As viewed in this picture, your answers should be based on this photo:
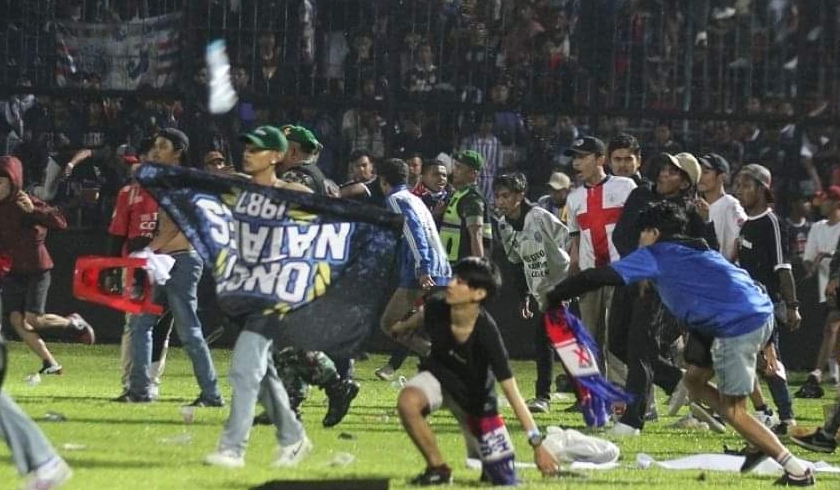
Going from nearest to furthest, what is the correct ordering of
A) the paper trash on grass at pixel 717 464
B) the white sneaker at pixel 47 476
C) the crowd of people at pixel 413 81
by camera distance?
the white sneaker at pixel 47 476, the paper trash on grass at pixel 717 464, the crowd of people at pixel 413 81

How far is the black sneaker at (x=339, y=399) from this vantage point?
548 inches

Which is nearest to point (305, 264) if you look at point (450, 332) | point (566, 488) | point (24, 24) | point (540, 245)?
point (450, 332)

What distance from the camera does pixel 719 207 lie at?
51.6 feet

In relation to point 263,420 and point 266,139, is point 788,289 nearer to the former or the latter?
point 263,420

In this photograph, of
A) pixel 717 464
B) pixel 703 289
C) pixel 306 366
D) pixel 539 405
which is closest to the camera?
pixel 703 289

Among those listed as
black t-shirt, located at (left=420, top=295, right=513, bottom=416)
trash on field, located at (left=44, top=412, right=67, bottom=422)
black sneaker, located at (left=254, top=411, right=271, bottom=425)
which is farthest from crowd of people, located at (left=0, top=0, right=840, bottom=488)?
trash on field, located at (left=44, top=412, right=67, bottom=422)

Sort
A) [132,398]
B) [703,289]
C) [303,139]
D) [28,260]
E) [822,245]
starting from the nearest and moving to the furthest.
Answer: [703,289] < [303,139] < [132,398] < [28,260] < [822,245]

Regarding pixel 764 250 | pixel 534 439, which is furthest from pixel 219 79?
pixel 534 439

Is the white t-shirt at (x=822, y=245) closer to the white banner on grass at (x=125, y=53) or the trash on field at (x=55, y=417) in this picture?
the white banner on grass at (x=125, y=53)

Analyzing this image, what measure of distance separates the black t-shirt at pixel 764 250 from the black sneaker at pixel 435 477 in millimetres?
4980

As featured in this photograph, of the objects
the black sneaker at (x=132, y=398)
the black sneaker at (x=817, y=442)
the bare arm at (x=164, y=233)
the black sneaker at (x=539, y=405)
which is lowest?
the black sneaker at (x=539, y=405)

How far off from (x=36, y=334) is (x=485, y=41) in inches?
235

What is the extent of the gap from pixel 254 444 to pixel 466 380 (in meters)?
2.21

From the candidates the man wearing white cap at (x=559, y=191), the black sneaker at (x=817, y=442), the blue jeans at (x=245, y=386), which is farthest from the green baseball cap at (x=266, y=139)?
the man wearing white cap at (x=559, y=191)
